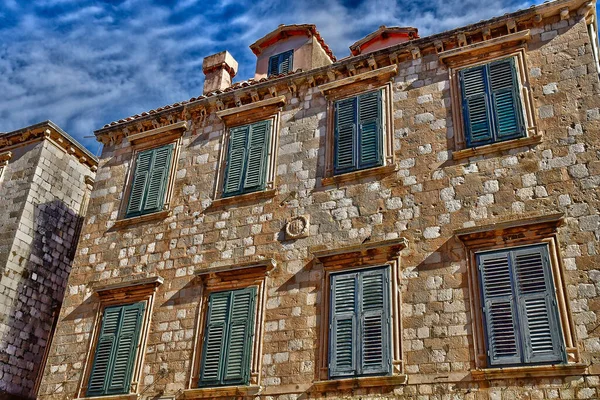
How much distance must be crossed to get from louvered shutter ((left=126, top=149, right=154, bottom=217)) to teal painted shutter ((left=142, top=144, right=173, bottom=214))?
12cm

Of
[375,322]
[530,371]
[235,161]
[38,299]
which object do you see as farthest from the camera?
[38,299]

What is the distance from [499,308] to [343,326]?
2.40 metres

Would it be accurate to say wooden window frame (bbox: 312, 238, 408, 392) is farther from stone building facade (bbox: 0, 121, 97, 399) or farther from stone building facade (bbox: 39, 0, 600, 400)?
stone building facade (bbox: 0, 121, 97, 399)

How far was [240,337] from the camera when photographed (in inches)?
440

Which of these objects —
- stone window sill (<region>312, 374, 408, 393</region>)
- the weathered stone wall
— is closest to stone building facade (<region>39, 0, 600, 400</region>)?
stone window sill (<region>312, 374, 408, 393</region>)

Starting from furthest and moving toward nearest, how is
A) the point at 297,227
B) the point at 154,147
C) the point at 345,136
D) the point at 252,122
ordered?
the point at 154,147, the point at 252,122, the point at 345,136, the point at 297,227

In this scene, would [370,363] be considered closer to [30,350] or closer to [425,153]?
[425,153]

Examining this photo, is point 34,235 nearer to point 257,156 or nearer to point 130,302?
point 130,302

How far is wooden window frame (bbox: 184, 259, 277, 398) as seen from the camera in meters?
10.7

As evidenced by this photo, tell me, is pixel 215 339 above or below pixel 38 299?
below

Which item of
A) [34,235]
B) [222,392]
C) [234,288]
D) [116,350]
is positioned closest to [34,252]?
[34,235]

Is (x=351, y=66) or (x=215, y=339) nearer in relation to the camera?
(x=215, y=339)

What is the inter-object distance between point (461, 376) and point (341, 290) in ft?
7.78

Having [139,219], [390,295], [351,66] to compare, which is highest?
[351,66]
